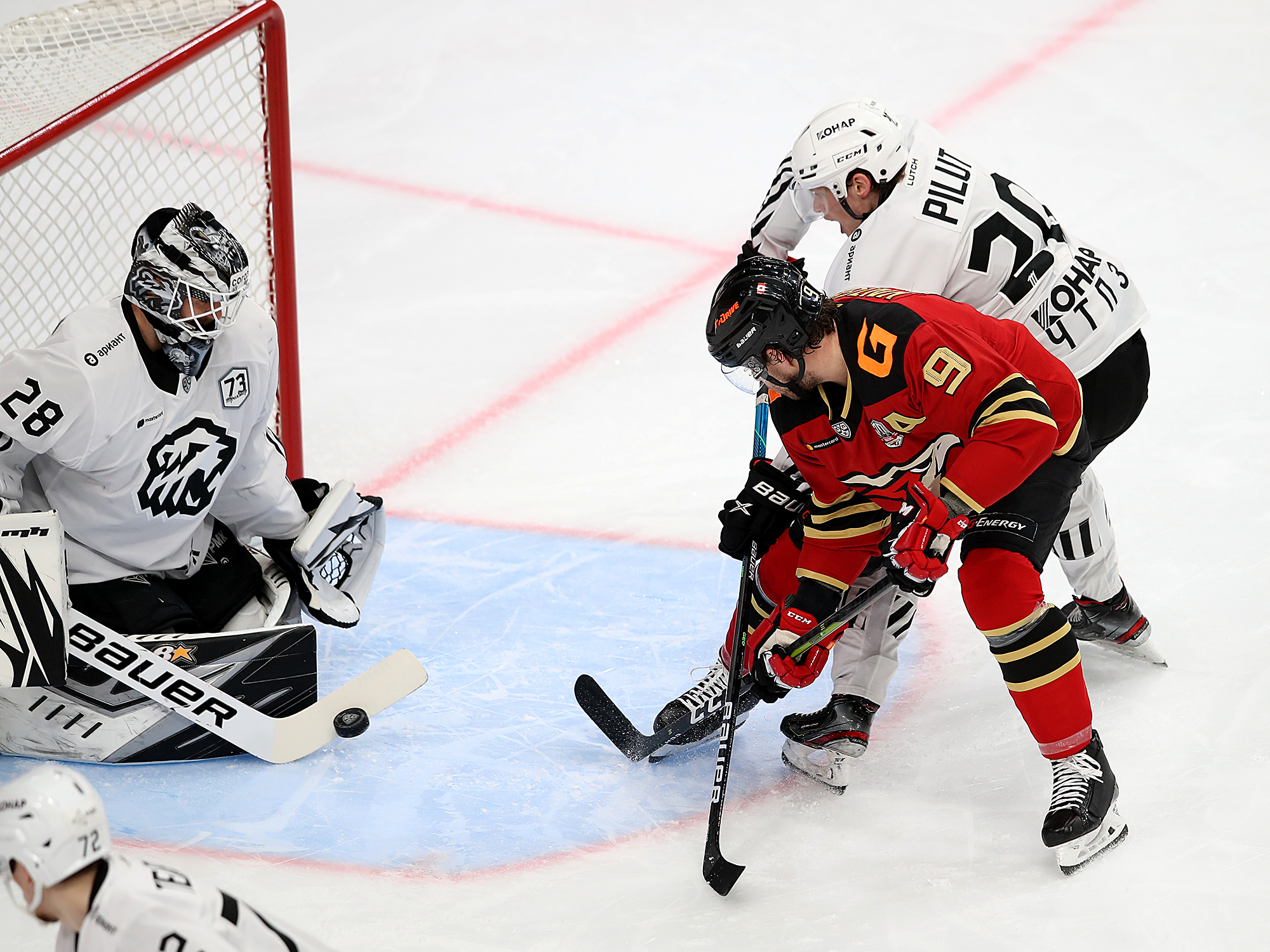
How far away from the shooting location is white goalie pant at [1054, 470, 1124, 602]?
9.21 feet

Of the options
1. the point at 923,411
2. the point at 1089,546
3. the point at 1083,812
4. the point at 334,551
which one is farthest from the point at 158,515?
the point at 1089,546

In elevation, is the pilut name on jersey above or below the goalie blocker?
above

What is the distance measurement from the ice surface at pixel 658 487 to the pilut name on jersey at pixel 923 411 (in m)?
0.64

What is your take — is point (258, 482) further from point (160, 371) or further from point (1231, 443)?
point (1231, 443)

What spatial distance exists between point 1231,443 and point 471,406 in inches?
95.7

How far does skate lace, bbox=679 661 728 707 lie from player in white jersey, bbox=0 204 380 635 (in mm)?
858

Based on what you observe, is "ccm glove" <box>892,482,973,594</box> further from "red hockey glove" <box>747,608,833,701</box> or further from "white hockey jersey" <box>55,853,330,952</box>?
"white hockey jersey" <box>55,853,330,952</box>

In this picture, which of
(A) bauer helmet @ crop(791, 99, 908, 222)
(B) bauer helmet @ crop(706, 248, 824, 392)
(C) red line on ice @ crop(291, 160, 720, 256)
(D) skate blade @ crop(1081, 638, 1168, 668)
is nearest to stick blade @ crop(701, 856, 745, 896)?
(B) bauer helmet @ crop(706, 248, 824, 392)

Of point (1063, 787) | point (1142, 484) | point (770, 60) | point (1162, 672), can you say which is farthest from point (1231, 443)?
point (770, 60)

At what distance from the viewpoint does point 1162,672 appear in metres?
2.96

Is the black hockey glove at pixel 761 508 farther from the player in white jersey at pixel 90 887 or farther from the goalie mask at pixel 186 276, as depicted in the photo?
the player in white jersey at pixel 90 887

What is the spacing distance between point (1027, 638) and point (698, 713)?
0.77 meters

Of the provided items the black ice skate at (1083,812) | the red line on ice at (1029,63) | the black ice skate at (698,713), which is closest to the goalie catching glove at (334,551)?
the black ice skate at (698,713)

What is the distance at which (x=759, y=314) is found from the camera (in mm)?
2145
